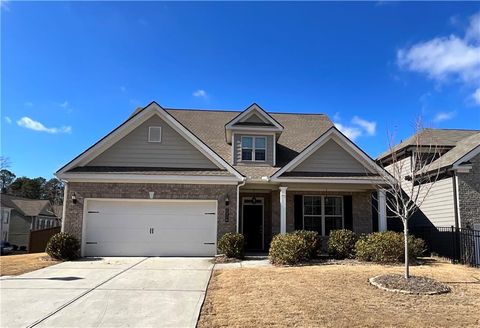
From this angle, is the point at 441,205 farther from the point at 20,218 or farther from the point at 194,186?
the point at 20,218

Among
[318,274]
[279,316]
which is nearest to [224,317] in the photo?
[279,316]

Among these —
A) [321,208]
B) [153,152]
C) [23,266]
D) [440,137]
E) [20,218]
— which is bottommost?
[23,266]

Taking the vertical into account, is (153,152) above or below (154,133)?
below

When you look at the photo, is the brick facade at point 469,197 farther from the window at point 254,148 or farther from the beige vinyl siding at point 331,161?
the window at point 254,148

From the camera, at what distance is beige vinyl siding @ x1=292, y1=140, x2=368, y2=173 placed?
17156 mm

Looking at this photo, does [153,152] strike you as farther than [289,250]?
Yes

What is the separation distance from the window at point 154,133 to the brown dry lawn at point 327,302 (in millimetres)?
7162

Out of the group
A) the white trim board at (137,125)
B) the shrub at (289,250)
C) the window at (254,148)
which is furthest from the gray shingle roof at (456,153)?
the white trim board at (137,125)

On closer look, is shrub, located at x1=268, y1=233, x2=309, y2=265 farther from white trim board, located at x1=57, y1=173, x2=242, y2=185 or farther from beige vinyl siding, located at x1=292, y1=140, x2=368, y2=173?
beige vinyl siding, located at x1=292, y1=140, x2=368, y2=173

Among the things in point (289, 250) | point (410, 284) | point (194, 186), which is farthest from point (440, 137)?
point (410, 284)

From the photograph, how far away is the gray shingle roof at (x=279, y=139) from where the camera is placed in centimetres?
1859

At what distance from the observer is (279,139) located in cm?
2070

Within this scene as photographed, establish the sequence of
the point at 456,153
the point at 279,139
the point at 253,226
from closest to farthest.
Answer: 1. the point at 456,153
2. the point at 253,226
3. the point at 279,139

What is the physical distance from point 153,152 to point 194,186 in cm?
225
